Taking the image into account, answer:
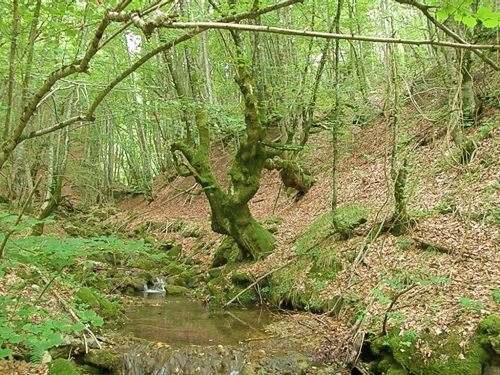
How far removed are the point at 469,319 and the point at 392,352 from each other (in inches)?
45.1

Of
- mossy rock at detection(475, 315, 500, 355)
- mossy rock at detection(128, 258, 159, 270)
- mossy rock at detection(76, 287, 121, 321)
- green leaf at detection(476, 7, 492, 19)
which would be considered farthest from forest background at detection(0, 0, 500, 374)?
mossy rock at detection(128, 258, 159, 270)

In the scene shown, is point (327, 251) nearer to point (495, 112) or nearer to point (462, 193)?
point (462, 193)

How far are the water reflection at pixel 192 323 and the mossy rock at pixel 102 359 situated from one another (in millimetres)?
1122

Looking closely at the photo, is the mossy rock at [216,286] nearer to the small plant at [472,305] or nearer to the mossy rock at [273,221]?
the mossy rock at [273,221]

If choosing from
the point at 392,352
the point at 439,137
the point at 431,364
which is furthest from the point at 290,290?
the point at 439,137

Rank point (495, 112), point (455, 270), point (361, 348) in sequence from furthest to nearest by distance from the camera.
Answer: point (495, 112)
point (455, 270)
point (361, 348)

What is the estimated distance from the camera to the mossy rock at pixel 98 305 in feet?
24.2

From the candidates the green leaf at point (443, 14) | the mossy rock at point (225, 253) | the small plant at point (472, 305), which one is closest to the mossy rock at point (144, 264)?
the mossy rock at point (225, 253)

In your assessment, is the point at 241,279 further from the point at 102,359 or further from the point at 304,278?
the point at 102,359

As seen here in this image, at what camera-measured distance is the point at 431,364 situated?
15.9 ft

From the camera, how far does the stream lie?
571cm

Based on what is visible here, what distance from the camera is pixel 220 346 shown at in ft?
20.9

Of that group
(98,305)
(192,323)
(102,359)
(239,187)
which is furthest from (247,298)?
(102,359)

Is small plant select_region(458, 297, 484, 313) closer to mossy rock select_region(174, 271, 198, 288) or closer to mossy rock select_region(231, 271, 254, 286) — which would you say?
mossy rock select_region(231, 271, 254, 286)
